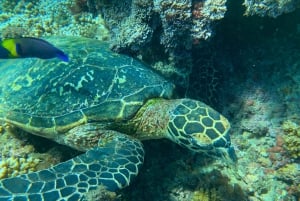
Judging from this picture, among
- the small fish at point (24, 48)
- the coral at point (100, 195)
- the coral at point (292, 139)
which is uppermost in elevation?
the small fish at point (24, 48)

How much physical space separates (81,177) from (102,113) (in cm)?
97

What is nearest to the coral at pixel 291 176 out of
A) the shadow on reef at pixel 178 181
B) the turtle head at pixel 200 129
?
the shadow on reef at pixel 178 181

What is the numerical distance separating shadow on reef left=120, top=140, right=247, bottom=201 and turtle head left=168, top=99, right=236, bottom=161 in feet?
1.62

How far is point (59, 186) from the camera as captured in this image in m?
2.72

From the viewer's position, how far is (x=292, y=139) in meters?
4.04

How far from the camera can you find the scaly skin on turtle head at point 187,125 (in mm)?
3223

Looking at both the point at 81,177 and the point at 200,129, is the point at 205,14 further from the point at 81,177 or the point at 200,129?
the point at 81,177

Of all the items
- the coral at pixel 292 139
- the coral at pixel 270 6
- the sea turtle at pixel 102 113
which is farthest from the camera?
the coral at pixel 292 139

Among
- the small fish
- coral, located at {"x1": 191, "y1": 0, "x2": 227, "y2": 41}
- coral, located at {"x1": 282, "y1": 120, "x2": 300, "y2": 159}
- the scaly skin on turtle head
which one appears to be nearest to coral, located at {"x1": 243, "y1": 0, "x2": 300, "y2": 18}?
coral, located at {"x1": 191, "y1": 0, "x2": 227, "y2": 41}

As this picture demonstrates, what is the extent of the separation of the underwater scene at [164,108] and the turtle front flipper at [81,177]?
15 mm

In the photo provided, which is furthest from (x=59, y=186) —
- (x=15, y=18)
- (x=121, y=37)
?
(x=15, y=18)

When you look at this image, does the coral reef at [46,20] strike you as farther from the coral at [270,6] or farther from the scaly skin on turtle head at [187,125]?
the coral at [270,6]

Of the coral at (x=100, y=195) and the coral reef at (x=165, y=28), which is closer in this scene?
the coral at (x=100, y=195)

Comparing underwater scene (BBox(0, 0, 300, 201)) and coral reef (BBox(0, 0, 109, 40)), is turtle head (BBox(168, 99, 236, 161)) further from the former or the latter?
coral reef (BBox(0, 0, 109, 40))
